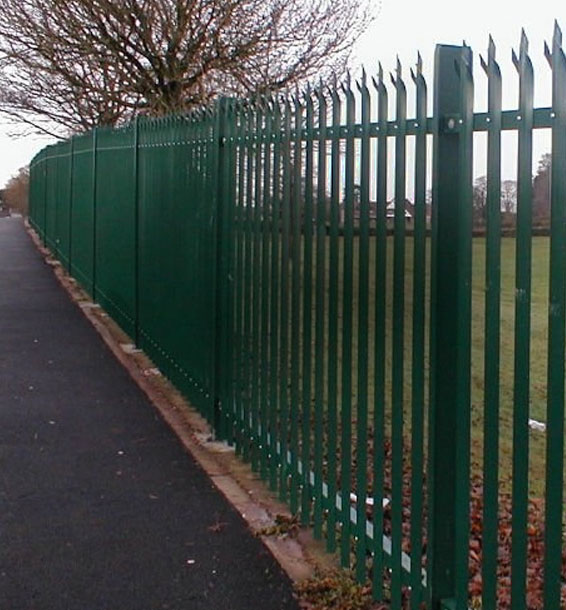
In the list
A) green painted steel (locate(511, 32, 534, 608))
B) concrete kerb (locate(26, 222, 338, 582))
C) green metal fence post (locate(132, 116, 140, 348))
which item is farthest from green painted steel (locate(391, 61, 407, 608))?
green metal fence post (locate(132, 116, 140, 348))

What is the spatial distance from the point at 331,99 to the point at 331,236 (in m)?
0.58

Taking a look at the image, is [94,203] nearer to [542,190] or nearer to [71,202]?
[71,202]

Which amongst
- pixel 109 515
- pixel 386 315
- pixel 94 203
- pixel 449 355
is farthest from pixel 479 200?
pixel 94 203

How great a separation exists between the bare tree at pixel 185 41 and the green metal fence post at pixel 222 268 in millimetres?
9347

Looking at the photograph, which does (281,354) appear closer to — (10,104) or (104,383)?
(104,383)

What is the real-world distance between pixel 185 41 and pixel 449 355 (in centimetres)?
1364

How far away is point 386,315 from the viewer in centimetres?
438

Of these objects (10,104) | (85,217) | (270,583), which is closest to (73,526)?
(270,583)

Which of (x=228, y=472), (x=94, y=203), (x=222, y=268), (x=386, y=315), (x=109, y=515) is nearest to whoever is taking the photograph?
(x=386, y=315)

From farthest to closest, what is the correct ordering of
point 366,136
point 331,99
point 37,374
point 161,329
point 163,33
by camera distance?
1. point 163,33
2. point 37,374
3. point 161,329
4. point 331,99
5. point 366,136

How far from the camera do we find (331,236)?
4.91 meters

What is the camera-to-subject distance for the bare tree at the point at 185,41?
16500 millimetres

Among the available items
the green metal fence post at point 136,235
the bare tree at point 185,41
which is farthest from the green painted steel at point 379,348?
the bare tree at point 185,41

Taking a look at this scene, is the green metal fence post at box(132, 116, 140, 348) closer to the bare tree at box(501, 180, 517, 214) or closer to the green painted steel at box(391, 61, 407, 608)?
the green painted steel at box(391, 61, 407, 608)
